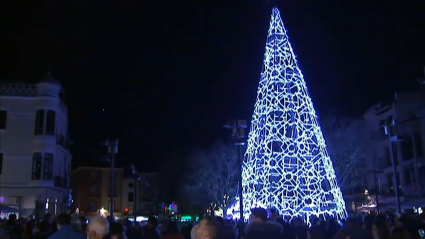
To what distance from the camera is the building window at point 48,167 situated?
107 feet

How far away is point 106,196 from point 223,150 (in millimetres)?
39776

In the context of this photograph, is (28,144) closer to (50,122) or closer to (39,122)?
(39,122)

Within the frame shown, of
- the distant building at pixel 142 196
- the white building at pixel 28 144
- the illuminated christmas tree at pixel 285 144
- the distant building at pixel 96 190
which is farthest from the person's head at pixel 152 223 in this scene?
the distant building at pixel 142 196

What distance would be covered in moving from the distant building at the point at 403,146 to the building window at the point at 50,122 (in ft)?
82.5

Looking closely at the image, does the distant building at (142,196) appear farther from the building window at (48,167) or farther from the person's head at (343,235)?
the person's head at (343,235)

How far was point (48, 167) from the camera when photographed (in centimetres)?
3288

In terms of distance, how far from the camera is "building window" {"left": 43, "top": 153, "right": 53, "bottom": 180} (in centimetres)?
3253

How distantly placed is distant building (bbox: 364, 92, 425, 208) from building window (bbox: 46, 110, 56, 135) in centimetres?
2514

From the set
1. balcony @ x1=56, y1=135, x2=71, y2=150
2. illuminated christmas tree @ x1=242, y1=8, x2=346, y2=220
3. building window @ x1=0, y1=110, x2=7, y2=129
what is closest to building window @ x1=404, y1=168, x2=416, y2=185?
illuminated christmas tree @ x1=242, y1=8, x2=346, y2=220

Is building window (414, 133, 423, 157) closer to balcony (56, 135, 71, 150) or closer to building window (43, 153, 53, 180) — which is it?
balcony (56, 135, 71, 150)

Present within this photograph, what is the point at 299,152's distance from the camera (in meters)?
19.6

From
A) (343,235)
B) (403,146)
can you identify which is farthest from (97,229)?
(403,146)

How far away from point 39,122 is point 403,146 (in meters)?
32.3

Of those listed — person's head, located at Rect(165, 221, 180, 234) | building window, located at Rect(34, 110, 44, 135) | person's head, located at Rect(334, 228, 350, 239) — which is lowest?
person's head, located at Rect(334, 228, 350, 239)
